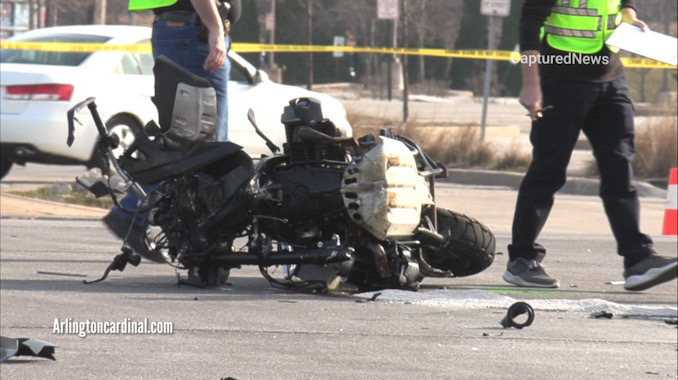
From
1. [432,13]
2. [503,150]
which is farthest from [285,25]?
[503,150]

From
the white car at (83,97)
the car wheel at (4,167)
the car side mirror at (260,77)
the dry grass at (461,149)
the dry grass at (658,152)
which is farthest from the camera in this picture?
the dry grass at (461,149)

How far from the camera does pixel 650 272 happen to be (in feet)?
16.5

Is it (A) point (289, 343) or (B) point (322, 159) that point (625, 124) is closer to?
(B) point (322, 159)

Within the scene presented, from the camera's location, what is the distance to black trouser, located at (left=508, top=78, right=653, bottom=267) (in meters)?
5.81

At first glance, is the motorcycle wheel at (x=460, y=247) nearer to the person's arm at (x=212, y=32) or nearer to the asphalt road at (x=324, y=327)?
the asphalt road at (x=324, y=327)

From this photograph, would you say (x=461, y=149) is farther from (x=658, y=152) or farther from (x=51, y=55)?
(x=51, y=55)

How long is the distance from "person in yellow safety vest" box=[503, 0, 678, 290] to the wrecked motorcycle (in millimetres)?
683

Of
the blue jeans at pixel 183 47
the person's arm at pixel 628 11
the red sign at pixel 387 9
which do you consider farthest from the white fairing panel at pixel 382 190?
the red sign at pixel 387 9

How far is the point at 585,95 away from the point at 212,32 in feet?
6.07

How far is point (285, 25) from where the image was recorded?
1257 inches

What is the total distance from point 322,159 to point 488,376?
74.1 inches

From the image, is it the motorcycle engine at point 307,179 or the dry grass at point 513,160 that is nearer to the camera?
the motorcycle engine at point 307,179

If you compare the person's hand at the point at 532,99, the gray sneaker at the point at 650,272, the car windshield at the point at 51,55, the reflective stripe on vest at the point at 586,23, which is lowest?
the gray sneaker at the point at 650,272

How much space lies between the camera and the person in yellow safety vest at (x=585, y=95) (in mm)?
5828
